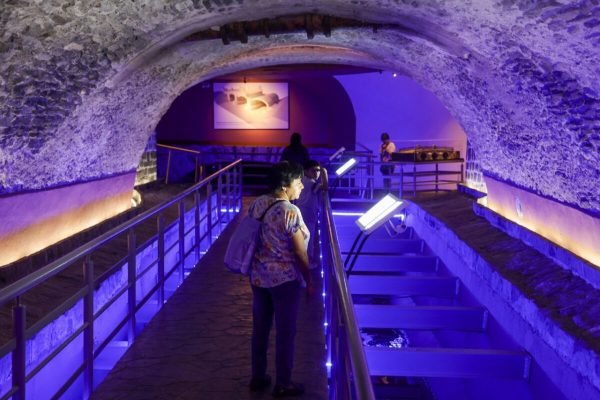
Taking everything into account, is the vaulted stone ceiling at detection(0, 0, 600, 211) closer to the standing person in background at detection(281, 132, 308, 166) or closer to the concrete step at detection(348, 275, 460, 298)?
the standing person in background at detection(281, 132, 308, 166)

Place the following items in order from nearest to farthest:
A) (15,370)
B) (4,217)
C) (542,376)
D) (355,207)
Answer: (15,370) < (542,376) < (4,217) < (355,207)

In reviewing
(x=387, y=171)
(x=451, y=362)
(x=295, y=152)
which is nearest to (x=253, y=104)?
(x=387, y=171)

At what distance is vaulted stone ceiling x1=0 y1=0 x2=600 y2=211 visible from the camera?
182 inches

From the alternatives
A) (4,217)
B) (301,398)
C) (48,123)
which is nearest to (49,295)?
(4,217)

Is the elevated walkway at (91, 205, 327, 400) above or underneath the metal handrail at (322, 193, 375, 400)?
underneath

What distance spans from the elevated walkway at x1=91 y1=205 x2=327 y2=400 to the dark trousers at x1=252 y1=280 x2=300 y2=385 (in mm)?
127

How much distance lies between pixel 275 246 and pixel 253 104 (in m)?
12.8

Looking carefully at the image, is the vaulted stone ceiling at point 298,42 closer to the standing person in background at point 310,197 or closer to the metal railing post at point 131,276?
the standing person in background at point 310,197

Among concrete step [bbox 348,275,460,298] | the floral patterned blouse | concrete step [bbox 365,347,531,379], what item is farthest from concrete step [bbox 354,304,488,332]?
the floral patterned blouse

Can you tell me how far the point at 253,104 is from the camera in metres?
15.9

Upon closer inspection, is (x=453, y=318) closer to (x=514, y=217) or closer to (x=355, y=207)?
(x=514, y=217)

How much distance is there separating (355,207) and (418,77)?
3.42 metres

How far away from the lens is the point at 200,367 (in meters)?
4.22

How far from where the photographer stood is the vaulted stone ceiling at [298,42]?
4.63 meters
